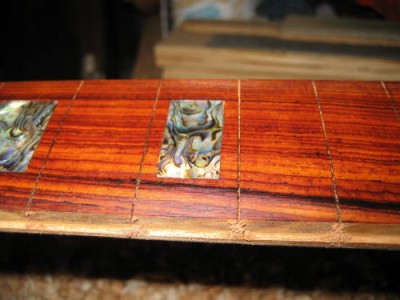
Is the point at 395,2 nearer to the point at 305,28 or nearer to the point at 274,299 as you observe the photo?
the point at 305,28

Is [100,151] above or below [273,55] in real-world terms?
above

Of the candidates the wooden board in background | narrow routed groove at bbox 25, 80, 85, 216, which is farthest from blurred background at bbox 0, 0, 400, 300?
narrow routed groove at bbox 25, 80, 85, 216

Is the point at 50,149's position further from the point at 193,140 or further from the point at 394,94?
the point at 394,94

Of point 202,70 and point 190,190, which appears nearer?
point 190,190

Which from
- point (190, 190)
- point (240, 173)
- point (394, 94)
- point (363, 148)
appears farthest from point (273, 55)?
point (190, 190)

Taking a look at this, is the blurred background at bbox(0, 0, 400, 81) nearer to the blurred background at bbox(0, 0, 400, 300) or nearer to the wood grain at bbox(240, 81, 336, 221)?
the blurred background at bbox(0, 0, 400, 300)

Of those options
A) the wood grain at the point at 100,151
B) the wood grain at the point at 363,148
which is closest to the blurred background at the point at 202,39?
the wood grain at the point at 363,148

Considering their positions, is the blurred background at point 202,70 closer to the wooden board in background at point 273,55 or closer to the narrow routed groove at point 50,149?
the wooden board in background at point 273,55
